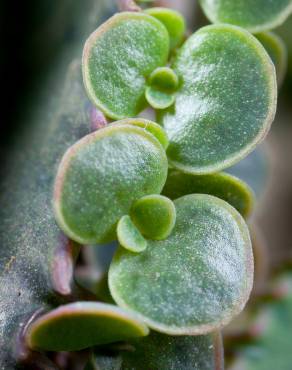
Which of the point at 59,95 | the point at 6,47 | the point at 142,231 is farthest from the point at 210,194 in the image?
the point at 6,47

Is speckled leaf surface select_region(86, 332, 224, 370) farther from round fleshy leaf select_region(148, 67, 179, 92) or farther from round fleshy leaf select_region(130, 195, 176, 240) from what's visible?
round fleshy leaf select_region(148, 67, 179, 92)

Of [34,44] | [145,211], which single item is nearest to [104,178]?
[145,211]

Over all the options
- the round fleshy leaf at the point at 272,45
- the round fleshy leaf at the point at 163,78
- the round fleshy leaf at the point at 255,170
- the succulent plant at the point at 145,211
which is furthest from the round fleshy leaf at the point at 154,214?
the round fleshy leaf at the point at 255,170

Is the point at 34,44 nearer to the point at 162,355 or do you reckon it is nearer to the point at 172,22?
the point at 172,22

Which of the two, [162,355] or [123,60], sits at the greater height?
[123,60]

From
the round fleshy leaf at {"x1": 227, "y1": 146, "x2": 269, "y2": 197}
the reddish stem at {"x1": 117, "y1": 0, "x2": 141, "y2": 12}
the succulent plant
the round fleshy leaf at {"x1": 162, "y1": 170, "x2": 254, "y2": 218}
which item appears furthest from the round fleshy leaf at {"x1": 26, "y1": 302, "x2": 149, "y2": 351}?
the round fleshy leaf at {"x1": 227, "y1": 146, "x2": 269, "y2": 197}

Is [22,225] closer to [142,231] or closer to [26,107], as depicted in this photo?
[142,231]
